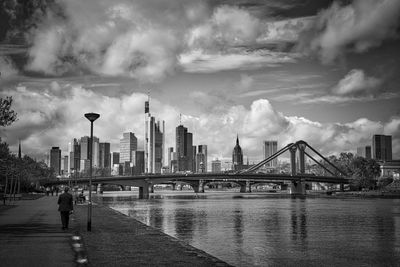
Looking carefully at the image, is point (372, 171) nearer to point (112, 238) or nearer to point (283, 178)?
point (283, 178)

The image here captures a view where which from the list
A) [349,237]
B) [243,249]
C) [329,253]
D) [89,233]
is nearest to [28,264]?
[89,233]

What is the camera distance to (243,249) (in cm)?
2703

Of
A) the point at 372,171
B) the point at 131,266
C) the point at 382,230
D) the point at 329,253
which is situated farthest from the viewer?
the point at 372,171

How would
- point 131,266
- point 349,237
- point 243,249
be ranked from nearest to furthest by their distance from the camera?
point 131,266 < point 243,249 < point 349,237

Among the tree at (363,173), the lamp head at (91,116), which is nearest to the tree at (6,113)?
the lamp head at (91,116)

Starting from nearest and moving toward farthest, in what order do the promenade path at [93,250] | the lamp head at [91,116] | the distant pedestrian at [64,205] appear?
the promenade path at [93,250] → the distant pedestrian at [64,205] → the lamp head at [91,116]

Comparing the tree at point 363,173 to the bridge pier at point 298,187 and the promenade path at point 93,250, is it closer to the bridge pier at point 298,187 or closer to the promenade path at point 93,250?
the bridge pier at point 298,187

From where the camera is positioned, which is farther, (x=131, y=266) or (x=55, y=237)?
(x=55, y=237)

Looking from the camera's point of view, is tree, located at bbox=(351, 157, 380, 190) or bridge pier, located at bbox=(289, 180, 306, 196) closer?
tree, located at bbox=(351, 157, 380, 190)

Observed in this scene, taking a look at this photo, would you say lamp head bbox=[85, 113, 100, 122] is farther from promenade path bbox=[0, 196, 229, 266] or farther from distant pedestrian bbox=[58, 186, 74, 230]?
promenade path bbox=[0, 196, 229, 266]

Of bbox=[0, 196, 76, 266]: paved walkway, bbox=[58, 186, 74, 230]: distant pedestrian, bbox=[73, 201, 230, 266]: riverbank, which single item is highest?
bbox=[58, 186, 74, 230]: distant pedestrian

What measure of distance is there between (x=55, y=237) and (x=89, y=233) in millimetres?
3103

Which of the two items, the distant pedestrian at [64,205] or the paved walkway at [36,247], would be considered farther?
the distant pedestrian at [64,205]

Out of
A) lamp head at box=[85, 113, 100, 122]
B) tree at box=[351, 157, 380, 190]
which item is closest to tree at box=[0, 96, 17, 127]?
lamp head at box=[85, 113, 100, 122]
